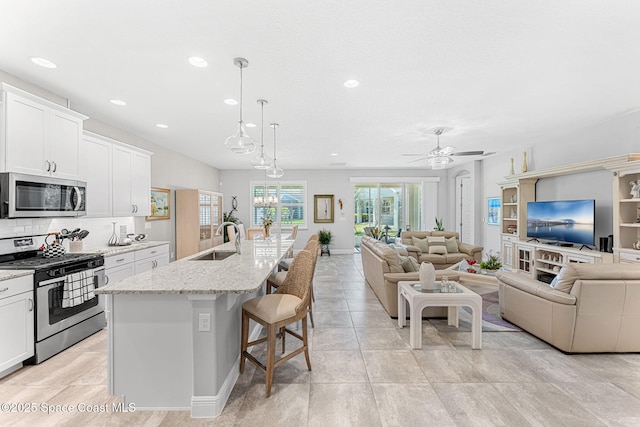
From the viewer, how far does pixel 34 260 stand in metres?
2.83

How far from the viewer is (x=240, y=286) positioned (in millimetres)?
1872

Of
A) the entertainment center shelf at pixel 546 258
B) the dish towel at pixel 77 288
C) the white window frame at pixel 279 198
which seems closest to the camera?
the dish towel at pixel 77 288

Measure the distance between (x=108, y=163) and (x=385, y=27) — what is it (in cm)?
393

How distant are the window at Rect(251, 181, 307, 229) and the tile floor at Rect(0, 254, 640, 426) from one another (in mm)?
6209

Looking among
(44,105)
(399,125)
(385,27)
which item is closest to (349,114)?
(399,125)

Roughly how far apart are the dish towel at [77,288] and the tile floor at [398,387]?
1.51 feet

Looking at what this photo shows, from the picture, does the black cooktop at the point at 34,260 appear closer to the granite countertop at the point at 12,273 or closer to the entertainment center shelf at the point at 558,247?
the granite countertop at the point at 12,273

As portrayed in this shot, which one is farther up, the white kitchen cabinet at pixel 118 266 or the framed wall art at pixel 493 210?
the framed wall art at pixel 493 210

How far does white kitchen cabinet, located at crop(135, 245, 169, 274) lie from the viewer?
13.1ft

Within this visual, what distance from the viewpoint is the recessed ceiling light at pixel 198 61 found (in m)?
2.52

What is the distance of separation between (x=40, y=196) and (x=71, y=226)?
0.85 m

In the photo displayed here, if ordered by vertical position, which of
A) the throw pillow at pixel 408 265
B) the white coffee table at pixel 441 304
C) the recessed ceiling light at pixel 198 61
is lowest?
the white coffee table at pixel 441 304

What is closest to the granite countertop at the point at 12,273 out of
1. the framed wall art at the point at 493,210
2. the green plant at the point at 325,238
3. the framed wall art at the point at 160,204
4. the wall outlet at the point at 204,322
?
the wall outlet at the point at 204,322

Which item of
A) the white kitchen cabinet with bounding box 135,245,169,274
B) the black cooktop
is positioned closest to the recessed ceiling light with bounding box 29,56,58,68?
the black cooktop
